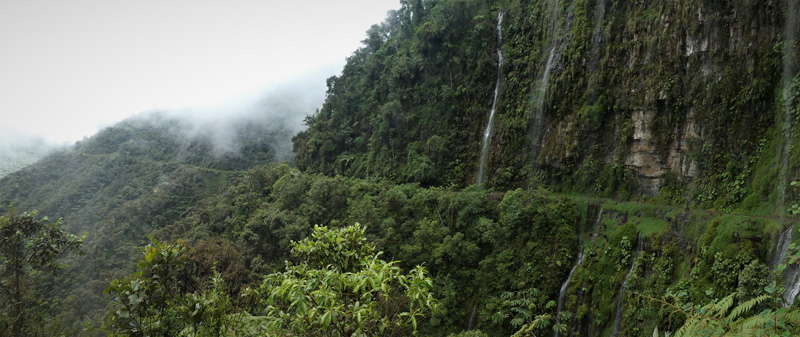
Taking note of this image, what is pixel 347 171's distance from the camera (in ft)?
91.1

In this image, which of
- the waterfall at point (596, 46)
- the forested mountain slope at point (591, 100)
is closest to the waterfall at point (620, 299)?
the forested mountain slope at point (591, 100)

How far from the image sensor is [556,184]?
1733 centimetres

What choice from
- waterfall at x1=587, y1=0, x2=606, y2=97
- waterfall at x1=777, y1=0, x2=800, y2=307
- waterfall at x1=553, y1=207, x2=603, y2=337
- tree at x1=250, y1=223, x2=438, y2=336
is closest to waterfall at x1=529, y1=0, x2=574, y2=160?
waterfall at x1=587, y1=0, x2=606, y2=97

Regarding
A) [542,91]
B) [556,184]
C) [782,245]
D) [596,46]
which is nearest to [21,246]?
[782,245]

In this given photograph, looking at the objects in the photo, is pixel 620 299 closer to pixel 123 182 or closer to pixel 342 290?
pixel 342 290

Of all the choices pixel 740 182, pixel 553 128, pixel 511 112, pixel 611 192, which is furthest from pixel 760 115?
pixel 511 112

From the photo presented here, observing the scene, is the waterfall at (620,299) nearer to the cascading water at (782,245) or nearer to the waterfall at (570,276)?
the waterfall at (570,276)

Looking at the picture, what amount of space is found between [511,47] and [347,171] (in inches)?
537

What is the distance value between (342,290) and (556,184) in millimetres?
15936

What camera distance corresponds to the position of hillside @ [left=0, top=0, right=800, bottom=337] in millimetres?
9898

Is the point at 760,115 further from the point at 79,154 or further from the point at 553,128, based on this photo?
the point at 79,154

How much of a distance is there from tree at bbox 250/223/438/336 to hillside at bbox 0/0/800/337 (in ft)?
1.04

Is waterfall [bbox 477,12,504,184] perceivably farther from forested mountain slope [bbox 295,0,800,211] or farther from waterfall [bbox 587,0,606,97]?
waterfall [bbox 587,0,606,97]

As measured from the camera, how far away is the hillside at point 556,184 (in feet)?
32.5
